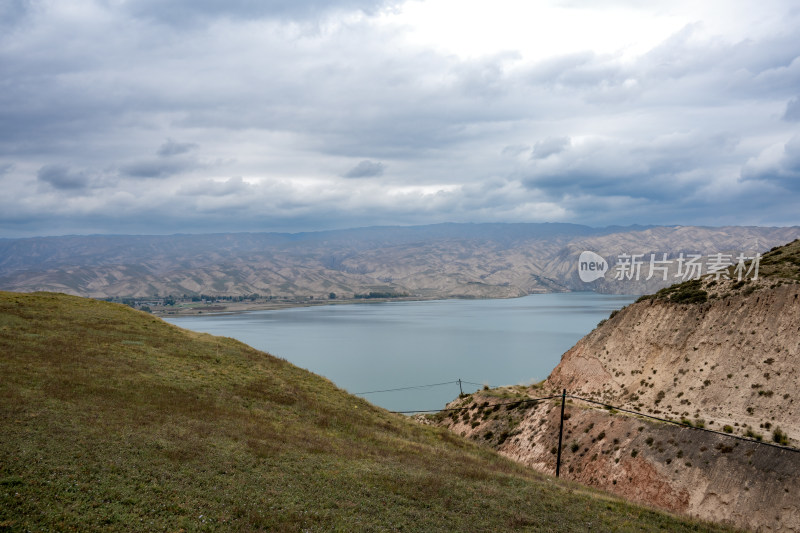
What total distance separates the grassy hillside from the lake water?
28.7 metres

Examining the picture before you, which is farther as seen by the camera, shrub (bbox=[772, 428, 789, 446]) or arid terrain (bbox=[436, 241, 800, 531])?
shrub (bbox=[772, 428, 789, 446])

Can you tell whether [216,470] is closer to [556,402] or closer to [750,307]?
[556,402]

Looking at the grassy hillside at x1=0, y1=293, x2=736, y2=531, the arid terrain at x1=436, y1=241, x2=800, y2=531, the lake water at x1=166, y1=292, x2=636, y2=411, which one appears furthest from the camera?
the lake water at x1=166, y1=292, x2=636, y2=411

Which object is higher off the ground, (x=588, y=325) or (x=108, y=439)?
(x=108, y=439)

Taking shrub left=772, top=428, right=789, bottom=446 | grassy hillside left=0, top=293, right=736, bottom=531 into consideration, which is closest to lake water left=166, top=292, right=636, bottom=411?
shrub left=772, top=428, right=789, bottom=446

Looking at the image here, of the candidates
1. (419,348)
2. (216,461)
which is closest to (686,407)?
(216,461)

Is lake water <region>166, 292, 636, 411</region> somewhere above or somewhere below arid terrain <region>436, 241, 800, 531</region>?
below

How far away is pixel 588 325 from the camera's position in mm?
140125

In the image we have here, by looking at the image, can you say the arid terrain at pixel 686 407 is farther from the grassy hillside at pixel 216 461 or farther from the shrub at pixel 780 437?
the grassy hillside at pixel 216 461

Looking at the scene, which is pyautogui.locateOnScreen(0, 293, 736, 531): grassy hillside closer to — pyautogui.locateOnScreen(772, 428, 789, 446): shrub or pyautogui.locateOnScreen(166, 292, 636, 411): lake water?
pyautogui.locateOnScreen(772, 428, 789, 446): shrub

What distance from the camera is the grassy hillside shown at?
1209 cm

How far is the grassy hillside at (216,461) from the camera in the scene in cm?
1209

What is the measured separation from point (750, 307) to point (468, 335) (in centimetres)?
10132

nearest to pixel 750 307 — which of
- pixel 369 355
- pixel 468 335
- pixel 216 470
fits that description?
pixel 216 470
